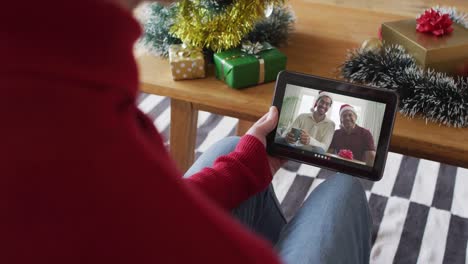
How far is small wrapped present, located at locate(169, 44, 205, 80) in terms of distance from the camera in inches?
38.4

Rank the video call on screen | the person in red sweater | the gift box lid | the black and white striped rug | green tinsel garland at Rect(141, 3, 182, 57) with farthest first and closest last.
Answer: the black and white striped rug < green tinsel garland at Rect(141, 3, 182, 57) < the gift box lid < the video call on screen < the person in red sweater

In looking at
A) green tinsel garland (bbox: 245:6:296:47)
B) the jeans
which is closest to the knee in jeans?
the jeans

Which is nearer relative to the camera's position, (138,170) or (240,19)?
(138,170)

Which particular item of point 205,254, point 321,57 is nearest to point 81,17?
point 205,254

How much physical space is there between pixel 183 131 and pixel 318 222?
0.40 m

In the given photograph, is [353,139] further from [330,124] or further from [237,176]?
[237,176]

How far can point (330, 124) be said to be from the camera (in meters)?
0.83

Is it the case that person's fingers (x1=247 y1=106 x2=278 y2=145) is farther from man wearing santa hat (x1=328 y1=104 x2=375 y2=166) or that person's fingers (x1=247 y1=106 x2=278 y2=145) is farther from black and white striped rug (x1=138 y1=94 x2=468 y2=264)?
black and white striped rug (x1=138 y1=94 x2=468 y2=264)

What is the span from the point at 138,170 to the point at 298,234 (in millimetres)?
479

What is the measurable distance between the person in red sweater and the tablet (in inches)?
19.8

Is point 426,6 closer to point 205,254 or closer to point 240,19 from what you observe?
point 240,19

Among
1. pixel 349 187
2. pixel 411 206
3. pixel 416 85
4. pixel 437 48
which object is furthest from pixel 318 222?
pixel 411 206

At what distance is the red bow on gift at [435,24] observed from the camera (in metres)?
0.97

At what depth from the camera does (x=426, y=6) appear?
140 cm
